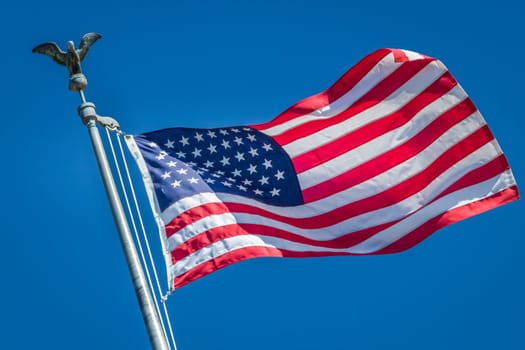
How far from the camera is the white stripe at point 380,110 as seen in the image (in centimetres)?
1889

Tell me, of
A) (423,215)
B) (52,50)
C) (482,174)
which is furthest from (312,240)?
(52,50)

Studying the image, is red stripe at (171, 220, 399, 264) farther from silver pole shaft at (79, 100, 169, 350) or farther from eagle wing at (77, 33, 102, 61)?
→ eagle wing at (77, 33, 102, 61)

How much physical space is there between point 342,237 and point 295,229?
0.88 meters

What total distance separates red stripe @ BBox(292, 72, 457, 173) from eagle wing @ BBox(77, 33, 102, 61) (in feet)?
15.1

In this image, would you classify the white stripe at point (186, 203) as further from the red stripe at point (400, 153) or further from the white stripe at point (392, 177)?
the red stripe at point (400, 153)

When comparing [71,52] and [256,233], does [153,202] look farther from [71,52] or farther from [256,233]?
[71,52]

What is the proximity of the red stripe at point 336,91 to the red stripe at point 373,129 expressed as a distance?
809 millimetres

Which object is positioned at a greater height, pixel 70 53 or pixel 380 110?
pixel 70 53

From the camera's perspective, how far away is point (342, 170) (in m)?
18.6

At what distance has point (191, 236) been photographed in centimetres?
1594

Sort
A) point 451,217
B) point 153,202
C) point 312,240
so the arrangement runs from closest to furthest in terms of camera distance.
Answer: point 153,202 → point 312,240 → point 451,217

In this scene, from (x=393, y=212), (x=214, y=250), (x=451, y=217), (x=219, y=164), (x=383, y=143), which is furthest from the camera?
(x=383, y=143)

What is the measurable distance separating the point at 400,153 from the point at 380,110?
104 cm

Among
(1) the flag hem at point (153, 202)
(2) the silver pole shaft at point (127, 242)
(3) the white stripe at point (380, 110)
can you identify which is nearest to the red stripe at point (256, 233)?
(1) the flag hem at point (153, 202)
